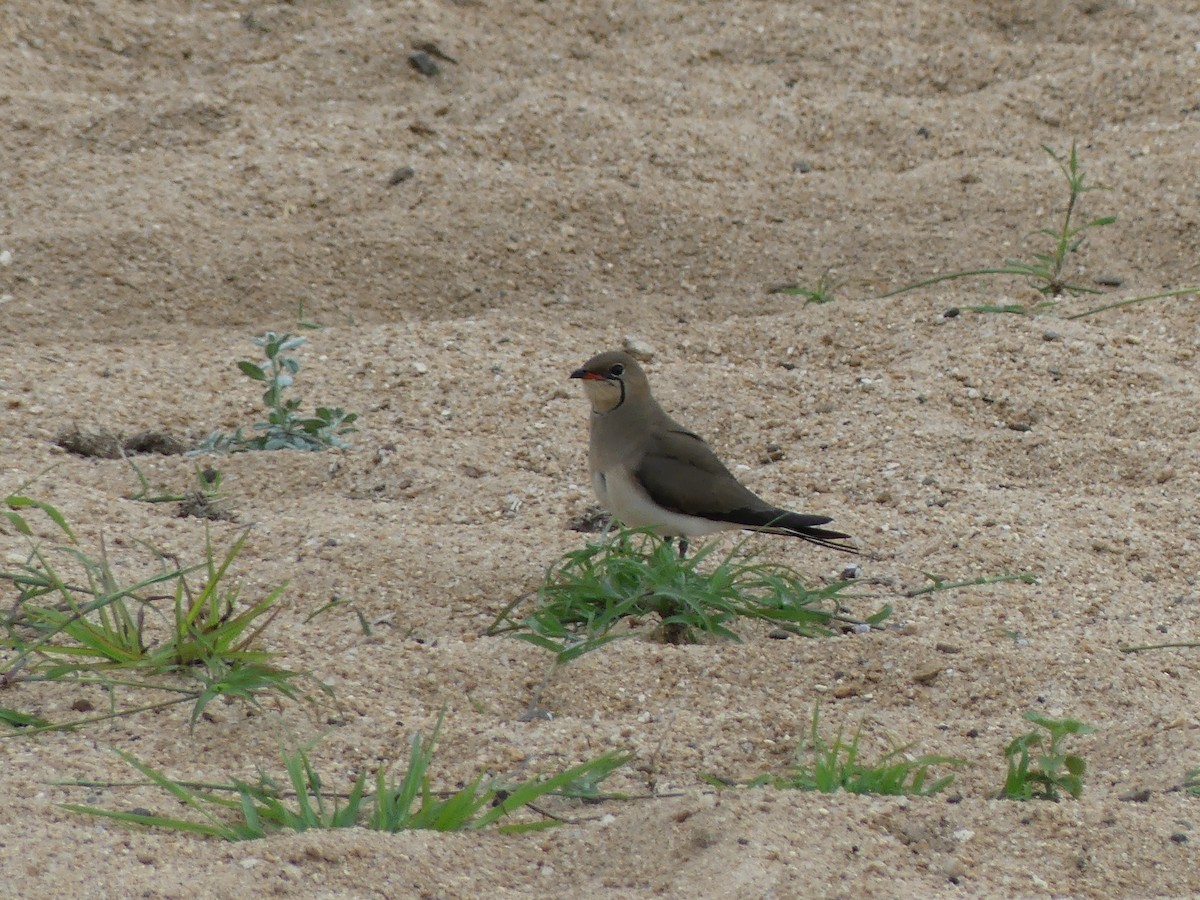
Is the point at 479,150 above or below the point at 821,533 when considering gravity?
above

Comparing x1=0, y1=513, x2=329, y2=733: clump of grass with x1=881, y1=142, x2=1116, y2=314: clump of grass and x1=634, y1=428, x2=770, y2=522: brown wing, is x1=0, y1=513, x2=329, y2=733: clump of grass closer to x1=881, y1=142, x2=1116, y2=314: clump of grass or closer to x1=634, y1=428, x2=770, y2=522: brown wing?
x1=634, y1=428, x2=770, y2=522: brown wing

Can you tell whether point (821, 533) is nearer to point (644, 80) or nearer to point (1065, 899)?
point (1065, 899)

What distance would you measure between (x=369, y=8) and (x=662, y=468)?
11.4ft

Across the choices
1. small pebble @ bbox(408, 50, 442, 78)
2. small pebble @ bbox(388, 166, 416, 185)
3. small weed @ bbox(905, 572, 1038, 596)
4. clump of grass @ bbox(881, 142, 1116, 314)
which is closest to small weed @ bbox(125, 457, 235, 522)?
small weed @ bbox(905, 572, 1038, 596)

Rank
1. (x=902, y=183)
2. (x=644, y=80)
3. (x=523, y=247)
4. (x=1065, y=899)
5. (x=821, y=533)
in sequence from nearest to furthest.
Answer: (x=1065, y=899), (x=821, y=533), (x=523, y=247), (x=902, y=183), (x=644, y=80)

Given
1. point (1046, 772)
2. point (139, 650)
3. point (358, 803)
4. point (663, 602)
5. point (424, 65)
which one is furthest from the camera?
point (424, 65)

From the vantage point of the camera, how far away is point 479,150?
561cm

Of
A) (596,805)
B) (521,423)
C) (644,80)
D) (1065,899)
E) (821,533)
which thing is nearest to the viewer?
(1065,899)

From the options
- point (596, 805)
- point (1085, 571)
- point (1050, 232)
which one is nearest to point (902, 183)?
point (1050, 232)

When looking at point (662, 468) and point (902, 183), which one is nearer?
point (662, 468)

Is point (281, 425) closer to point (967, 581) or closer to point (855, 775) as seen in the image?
point (967, 581)

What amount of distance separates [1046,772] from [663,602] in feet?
3.07

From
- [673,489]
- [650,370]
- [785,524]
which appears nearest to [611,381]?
[673,489]

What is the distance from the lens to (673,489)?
11.6 feet
